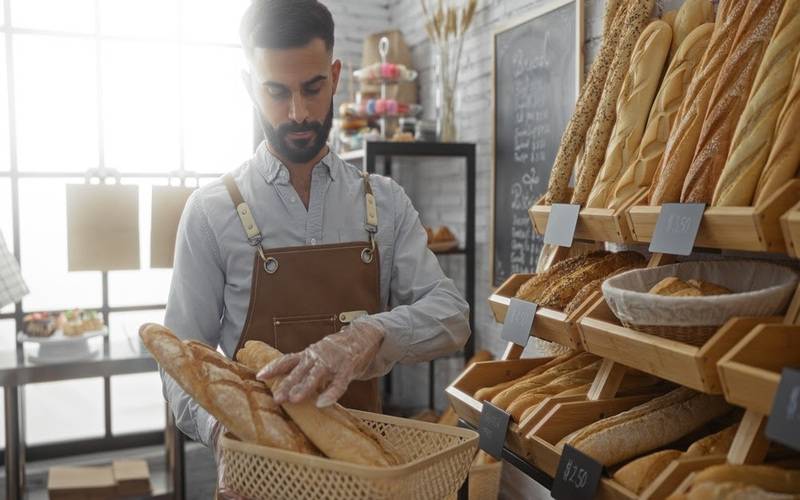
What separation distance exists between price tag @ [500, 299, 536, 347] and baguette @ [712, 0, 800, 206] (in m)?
0.53

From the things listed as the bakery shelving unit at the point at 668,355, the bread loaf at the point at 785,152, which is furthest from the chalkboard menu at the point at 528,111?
the bread loaf at the point at 785,152

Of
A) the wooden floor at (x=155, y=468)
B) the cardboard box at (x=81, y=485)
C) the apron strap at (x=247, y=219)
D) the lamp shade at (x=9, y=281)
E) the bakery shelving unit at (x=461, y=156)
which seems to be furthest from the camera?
the wooden floor at (x=155, y=468)

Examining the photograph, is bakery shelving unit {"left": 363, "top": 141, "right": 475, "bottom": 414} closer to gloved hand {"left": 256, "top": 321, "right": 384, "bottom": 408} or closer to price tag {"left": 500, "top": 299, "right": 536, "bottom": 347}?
price tag {"left": 500, "top": 299, "right": 536, "bottom": 347}

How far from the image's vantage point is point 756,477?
1.00 metres

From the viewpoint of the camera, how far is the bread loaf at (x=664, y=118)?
4.89 feet

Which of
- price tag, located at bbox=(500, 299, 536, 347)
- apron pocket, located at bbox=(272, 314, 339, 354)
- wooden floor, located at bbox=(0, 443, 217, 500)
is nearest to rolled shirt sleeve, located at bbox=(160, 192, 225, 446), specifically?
apron pocket, located at bbox=(272, 314, 339, 354)

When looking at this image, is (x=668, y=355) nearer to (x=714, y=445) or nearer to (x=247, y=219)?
(x=714, y=445)

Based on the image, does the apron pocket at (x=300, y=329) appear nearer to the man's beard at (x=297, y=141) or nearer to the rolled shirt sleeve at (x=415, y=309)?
the rolled shirt sleeve at (x=415, y=309)

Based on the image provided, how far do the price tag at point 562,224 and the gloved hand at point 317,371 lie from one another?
625 mm

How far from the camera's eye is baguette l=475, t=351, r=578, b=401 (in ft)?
5.48

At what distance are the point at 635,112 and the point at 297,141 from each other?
2.43 ft

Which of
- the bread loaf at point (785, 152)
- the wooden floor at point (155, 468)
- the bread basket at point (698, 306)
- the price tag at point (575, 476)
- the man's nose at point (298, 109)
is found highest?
the man's nose at point (298, 109)

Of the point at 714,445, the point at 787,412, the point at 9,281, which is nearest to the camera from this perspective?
the point at 787,412

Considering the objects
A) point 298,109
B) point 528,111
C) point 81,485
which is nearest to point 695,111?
point 298,109
